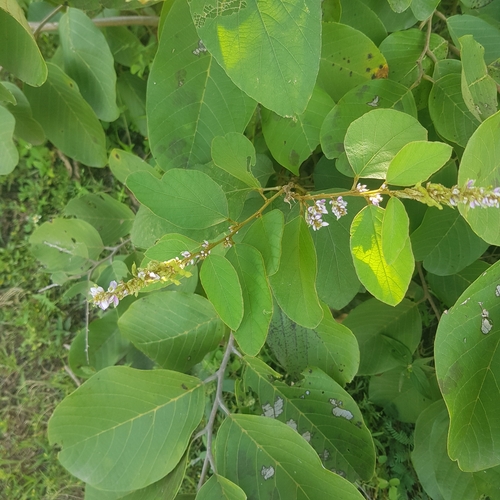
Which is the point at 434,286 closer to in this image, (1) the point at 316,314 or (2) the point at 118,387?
(1) the point at 316,314

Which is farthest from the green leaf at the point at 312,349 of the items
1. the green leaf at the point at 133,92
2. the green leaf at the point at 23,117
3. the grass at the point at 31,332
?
the grass at the point at 31,332

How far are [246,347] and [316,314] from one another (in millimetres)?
144

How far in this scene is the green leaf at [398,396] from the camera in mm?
1514

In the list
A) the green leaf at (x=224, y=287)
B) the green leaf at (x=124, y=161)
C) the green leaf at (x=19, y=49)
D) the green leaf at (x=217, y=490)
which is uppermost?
the green leaf at (x=19, y=49)

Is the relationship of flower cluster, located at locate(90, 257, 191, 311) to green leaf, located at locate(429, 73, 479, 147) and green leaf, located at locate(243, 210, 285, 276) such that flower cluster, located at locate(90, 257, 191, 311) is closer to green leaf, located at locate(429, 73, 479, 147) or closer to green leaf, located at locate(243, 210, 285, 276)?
green leaf, located at locate(243, 210, 285, 276)

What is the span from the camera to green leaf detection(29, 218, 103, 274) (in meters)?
1.39

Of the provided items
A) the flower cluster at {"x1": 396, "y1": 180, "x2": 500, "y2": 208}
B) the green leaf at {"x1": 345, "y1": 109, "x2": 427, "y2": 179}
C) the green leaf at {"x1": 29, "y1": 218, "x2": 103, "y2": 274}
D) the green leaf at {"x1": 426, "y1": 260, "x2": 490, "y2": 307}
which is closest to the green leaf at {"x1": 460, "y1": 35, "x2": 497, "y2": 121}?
the green leaf at {"x1": 345, "y1": 109, "x2": 427, "y2": 179}

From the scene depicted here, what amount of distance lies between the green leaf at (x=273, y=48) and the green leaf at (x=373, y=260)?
0.20 m

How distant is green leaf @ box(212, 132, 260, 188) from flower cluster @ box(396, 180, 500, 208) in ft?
1.03

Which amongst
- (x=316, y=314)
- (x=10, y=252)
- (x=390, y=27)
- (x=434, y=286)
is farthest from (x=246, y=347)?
(x=10, y=252)

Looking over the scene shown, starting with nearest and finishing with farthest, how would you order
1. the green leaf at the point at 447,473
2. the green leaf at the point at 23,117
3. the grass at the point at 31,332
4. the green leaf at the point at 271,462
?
the green leaf at the point at 271,462, the green leaf at the point at 447,473, the green leaf at the point at 23,117, the grass at the point at 31,332

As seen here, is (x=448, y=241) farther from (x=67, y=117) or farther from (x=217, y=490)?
(x=67, y=117)

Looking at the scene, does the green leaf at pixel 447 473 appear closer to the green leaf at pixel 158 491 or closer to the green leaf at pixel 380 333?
the green leaf at pixel 380 333

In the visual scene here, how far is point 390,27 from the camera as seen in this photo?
115 cm
